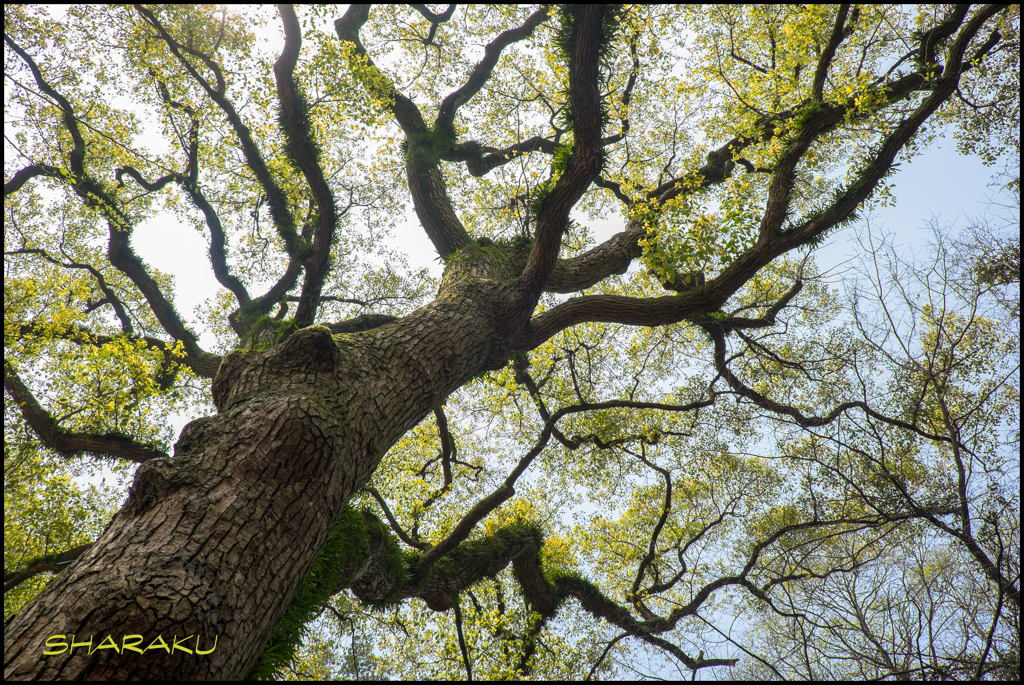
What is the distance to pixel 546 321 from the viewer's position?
647 centimetres

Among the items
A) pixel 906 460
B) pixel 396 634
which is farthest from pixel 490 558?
pixel 906 460

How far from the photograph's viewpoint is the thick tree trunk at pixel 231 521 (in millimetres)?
2043

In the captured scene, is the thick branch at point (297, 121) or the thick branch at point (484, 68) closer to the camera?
the thick branch at point (297, 121)

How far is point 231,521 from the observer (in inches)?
103

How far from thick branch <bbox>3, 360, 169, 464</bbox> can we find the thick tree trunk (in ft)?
12.2

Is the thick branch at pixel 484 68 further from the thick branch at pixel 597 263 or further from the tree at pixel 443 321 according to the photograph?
the thick branch at pixel 597 263

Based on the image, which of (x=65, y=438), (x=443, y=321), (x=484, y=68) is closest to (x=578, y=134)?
(x=443, y=321)

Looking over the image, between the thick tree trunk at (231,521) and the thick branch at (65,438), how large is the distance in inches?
147

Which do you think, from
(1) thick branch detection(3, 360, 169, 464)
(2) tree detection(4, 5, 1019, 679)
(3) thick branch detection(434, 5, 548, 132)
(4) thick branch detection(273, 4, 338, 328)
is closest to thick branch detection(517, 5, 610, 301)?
(2) tree detection(4, 5, 1019, 679)

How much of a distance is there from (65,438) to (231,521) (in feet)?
20.2

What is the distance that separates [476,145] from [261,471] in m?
7.45

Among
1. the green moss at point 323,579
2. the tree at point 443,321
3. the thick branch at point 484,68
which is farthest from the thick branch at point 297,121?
the green moss at point 323,579

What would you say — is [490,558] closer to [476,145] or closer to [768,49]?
[476,145]

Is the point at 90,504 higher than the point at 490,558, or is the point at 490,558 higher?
the point at 490,558
